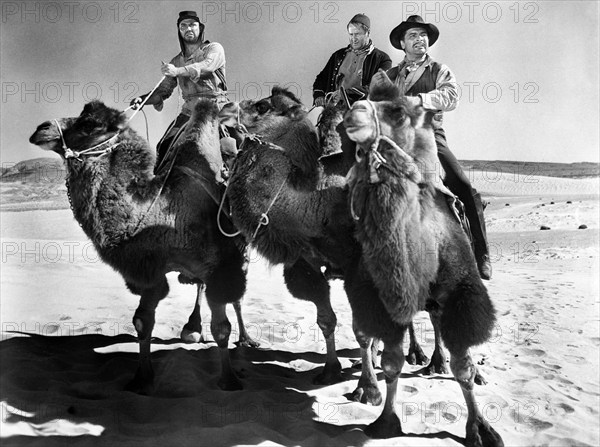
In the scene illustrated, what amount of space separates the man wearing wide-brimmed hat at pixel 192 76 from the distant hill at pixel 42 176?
99 centimetres

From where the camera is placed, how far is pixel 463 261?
3.51 meters

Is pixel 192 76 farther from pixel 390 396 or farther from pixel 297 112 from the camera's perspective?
pixel 390 396

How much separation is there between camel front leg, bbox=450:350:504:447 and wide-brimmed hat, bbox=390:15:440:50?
248 cm

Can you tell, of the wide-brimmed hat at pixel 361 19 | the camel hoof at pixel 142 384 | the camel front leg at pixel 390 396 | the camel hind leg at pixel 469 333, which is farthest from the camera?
the wide-brimmed hat at pixel 361 19

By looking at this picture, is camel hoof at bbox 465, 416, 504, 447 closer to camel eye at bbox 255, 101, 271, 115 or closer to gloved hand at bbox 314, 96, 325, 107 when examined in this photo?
camel eye at bbox 255, 101, 271, 115

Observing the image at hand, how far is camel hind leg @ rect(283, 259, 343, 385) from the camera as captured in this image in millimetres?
4668

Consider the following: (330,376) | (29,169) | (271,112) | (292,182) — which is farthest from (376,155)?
(29,169)

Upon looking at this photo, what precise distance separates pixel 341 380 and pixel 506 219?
10128 mm

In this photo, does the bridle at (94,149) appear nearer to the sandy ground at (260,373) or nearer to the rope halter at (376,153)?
the sandy ground at (260,373)

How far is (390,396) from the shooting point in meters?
3.70

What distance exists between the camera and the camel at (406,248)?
129 inches

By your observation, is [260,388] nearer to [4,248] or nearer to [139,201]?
[139,201]

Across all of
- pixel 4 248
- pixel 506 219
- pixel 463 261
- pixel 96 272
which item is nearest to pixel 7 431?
pixel 463 261

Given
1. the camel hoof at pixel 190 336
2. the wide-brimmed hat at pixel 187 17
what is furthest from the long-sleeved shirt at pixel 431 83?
the camel hoof at pixel 190 336
